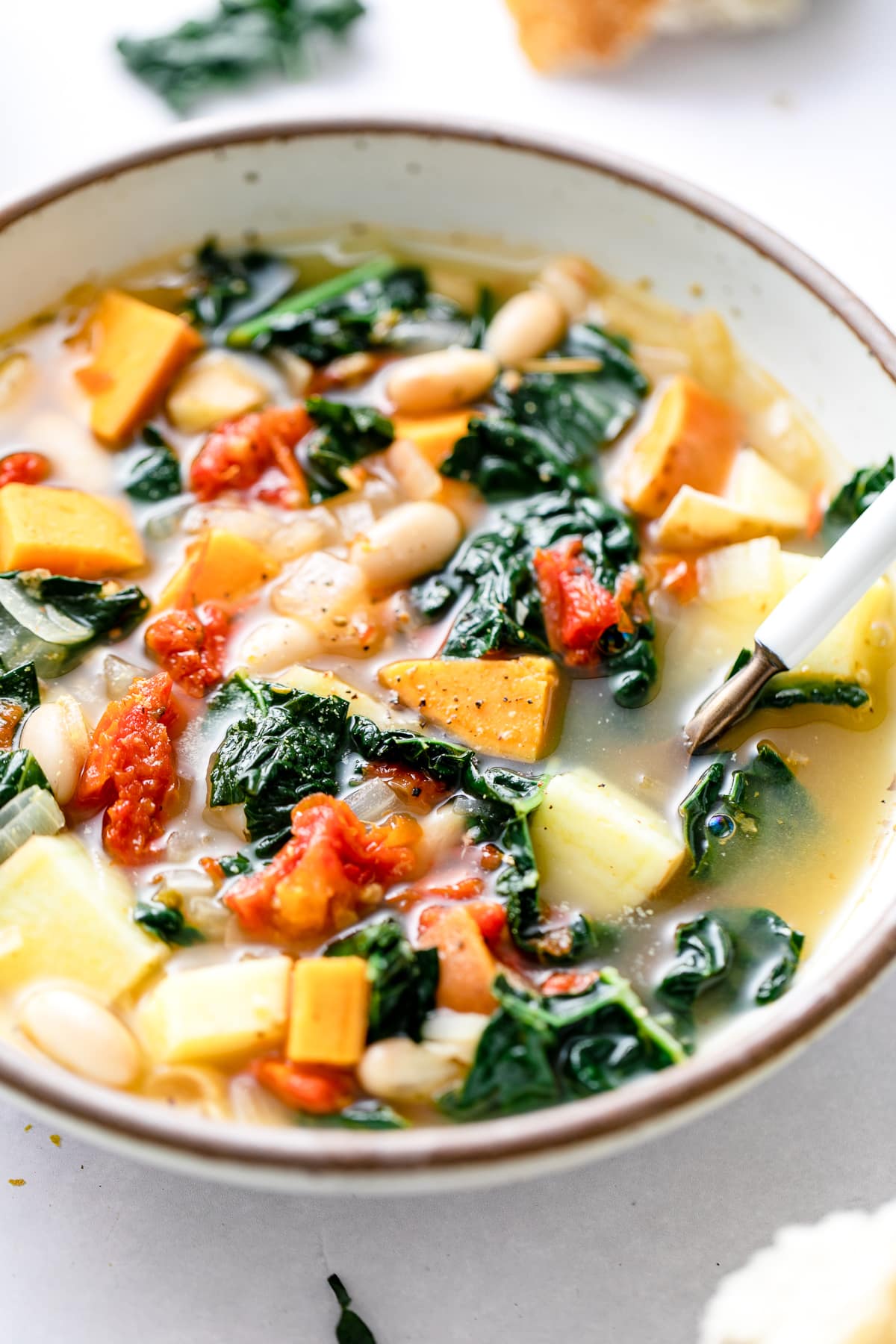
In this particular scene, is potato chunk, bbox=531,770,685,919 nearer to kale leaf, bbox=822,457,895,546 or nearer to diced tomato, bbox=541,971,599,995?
diced tomato, bbox=541,971,599,995

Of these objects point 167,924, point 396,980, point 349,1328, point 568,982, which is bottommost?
point 349,1328

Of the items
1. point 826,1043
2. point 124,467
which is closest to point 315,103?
point 124,467

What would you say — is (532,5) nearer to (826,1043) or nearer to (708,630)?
(708,630)

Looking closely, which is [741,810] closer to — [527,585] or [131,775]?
[527,585]

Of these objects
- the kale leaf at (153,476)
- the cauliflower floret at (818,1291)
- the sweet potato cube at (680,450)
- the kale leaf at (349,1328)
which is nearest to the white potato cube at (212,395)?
the kale leaf at (153,476)

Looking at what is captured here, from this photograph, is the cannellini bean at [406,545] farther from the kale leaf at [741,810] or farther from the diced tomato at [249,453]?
→ the kale leaf at [741,810]

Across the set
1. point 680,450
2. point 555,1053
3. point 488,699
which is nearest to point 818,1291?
point 555,1053
